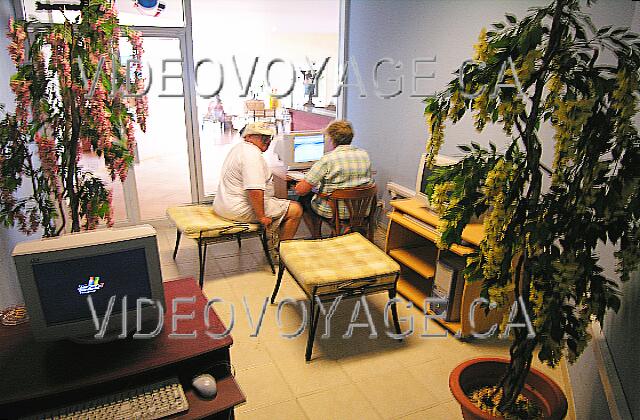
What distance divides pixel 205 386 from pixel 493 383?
3.85 ft

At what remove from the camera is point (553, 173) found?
53.1 inches

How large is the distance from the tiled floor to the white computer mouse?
0.68m

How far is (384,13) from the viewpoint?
4141 millimetres

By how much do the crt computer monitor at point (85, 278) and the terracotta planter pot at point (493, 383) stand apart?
120 centimetres

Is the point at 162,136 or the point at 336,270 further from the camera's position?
the point at 162,136

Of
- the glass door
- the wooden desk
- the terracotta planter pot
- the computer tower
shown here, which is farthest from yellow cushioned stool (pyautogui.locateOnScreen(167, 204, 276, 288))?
the wooden desk

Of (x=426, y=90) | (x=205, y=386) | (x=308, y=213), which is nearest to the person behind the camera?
(x=205, y=386)

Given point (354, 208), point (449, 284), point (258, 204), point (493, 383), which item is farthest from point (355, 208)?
point (493, 383)

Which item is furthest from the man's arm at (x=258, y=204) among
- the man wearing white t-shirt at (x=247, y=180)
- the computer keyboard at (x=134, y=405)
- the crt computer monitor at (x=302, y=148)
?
the computer keyboard at (x=134, y=405)

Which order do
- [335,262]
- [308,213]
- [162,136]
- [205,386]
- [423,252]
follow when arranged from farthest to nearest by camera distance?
[162,136], [308,213], [423,252], [335,262], [205,386]

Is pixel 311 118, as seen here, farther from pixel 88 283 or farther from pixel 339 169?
pixel 88 283

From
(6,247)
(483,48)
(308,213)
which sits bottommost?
(308,213)

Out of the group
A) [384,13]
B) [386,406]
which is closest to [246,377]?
[386,406]

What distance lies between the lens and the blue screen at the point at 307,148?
4258mm
